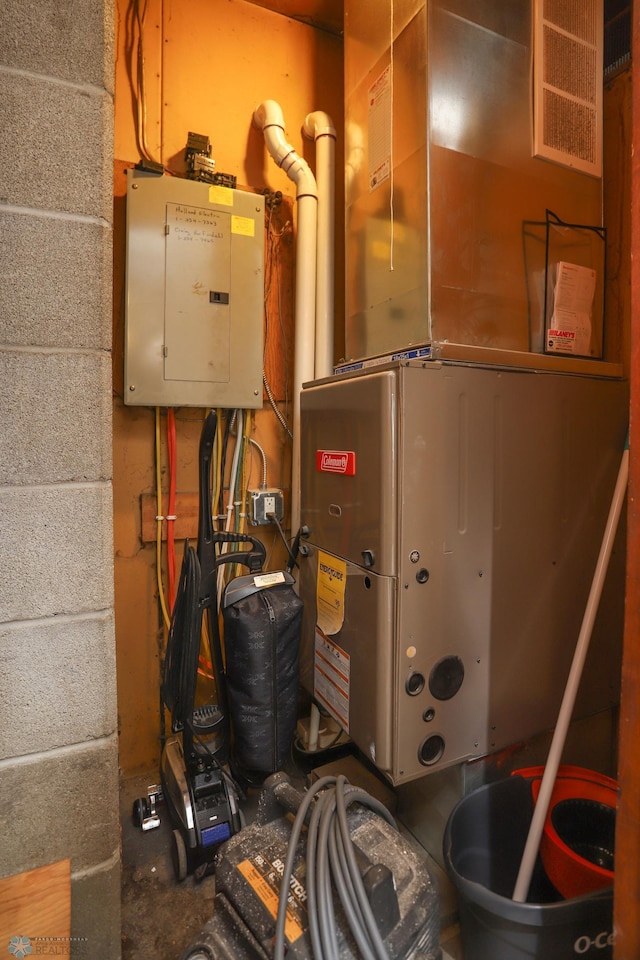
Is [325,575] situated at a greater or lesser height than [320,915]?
greater

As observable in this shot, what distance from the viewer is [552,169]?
1.41 metres

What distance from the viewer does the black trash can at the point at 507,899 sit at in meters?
0.93

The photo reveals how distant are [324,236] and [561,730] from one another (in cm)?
178

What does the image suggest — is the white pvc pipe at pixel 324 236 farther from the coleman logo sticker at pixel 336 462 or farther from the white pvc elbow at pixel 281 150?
the coleman logo sticker at pixel 336 462

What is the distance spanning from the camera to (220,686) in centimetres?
149

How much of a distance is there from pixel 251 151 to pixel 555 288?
51.0 inches

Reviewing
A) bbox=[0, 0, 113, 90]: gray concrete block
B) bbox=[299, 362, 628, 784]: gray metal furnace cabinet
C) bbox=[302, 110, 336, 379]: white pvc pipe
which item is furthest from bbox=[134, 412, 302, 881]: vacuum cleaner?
bbox=[0, 0, 113, 90]: gray concrete block

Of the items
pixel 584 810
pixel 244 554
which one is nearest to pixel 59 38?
pixel 244 554

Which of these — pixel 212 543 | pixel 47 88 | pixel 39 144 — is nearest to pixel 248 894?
pixel 212 543

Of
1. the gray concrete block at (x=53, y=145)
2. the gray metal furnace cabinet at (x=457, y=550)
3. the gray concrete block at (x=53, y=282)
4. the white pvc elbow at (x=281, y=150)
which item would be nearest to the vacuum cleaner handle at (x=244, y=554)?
the gray metal furnace cabinet at (x=457, y=550)

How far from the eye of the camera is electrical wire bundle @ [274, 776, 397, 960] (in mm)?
680

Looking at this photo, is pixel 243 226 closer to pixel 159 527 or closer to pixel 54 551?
pixel 159 527

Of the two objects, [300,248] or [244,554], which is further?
[300,248]

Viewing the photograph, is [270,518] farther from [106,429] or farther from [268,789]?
[268,789]
